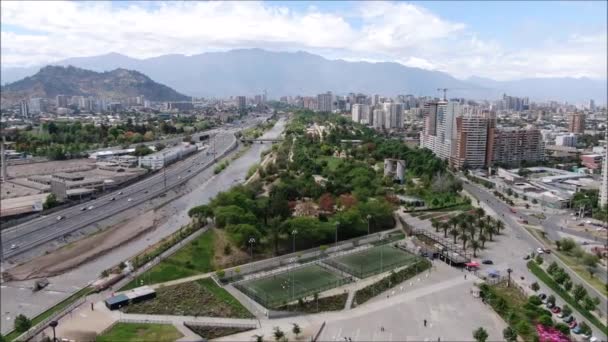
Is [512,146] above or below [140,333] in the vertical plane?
above

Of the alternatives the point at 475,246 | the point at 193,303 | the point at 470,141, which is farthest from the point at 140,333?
the point at 470,141

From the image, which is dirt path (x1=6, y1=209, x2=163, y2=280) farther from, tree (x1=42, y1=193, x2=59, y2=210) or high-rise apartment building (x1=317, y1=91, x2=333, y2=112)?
high-rise apartment building (x1=317, y1=91, x2=333, y2=112)

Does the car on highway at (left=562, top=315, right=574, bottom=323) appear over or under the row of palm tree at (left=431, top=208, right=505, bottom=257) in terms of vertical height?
under

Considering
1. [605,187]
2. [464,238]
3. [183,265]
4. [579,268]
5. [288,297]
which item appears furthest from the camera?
[605,187]

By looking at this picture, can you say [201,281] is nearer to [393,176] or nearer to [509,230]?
[509,230]

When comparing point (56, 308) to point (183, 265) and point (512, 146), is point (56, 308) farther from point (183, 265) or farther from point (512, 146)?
point (512, 146)

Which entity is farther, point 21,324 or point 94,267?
point 94,267

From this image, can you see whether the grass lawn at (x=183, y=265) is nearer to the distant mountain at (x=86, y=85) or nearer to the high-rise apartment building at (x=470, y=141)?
the high-rise apartment building at (x=470, y=141)

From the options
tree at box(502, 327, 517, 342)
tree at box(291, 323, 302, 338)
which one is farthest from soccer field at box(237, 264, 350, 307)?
tree at box(502, 327, 517, 342)
